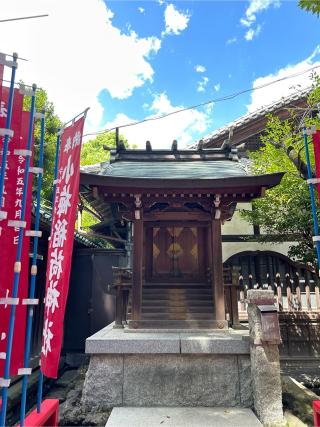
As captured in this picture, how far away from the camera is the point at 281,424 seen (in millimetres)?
4855

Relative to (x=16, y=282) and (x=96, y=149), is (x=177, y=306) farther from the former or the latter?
(x=96, y=149)

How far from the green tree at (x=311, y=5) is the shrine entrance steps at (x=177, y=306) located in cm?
666

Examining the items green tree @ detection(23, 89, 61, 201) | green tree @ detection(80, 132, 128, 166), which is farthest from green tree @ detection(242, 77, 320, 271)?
green tree @ detection(80, 132, 128, 166)

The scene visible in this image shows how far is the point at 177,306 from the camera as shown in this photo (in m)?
8.08

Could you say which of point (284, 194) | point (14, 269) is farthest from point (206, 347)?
point (284, 194)

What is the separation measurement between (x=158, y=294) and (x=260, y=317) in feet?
11.8

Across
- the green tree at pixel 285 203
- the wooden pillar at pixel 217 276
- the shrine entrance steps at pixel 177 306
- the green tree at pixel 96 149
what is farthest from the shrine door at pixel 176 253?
the green tree at pixel 96 149

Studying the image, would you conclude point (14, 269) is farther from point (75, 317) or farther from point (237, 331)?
point (75, 317)

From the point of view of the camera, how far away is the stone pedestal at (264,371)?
4953mm

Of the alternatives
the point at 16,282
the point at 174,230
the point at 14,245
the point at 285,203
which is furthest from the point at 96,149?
the point at 16,282

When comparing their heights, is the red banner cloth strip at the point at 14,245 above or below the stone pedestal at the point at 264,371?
above

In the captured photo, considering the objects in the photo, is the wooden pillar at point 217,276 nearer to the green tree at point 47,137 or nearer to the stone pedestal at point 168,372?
the stone pedestal at point 168,372

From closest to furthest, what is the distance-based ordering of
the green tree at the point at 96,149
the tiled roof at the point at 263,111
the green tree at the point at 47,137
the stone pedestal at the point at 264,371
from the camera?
the stone pedestal at the point at 264,371, the green tree at the point at 47,137, the tiled roof at the point at 263,111, the green tree at the point at 96,149

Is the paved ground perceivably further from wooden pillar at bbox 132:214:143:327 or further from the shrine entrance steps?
wooden pillar at bbox 132:214:143:327
